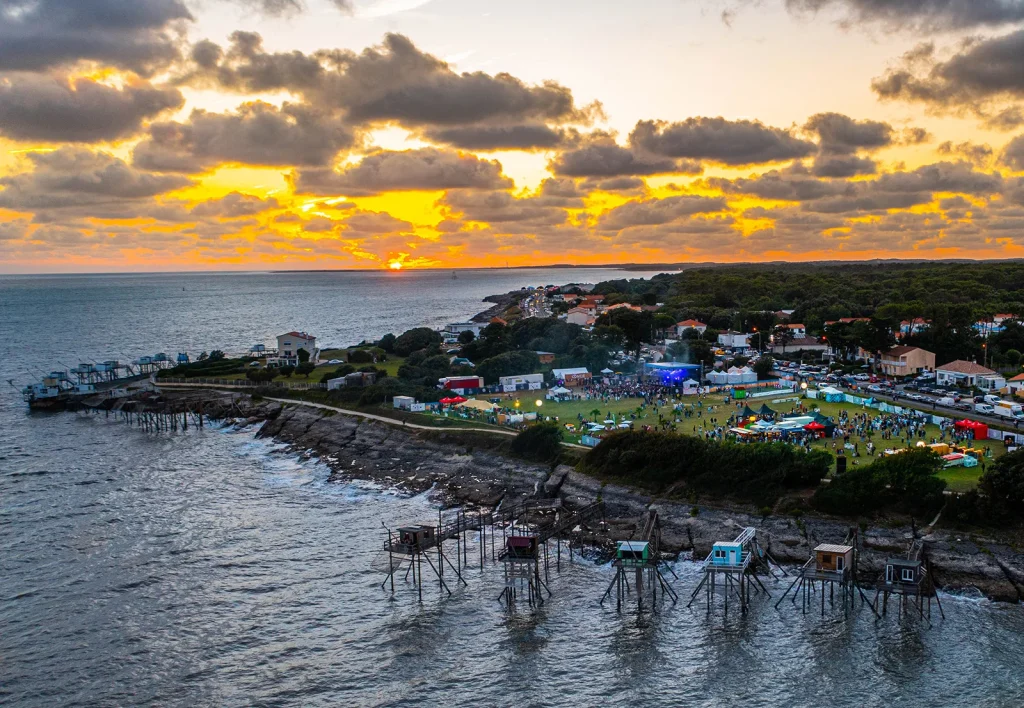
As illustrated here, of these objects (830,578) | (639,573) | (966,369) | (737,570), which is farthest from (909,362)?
(639,573)

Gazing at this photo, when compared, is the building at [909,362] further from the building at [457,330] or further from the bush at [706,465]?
the building at [457,330]

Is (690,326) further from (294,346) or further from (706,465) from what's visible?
(706,465)

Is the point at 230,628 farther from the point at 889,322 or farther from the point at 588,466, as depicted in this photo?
the point at 889,322

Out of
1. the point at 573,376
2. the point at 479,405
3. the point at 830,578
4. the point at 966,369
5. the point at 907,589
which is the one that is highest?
the point at 966,369

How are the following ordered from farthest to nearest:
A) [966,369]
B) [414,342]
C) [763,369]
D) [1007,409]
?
[414,342] → [763,369] → [966,369] → [1007,409]

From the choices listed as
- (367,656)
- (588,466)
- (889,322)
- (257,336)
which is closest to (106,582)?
(367,656)

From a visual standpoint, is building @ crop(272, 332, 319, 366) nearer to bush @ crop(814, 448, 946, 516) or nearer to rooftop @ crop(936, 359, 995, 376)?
rooftop @ crop(936, 359, 995, 376)

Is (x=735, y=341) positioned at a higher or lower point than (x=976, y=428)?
higher

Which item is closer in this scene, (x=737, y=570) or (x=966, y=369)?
(x=737, y=570)
